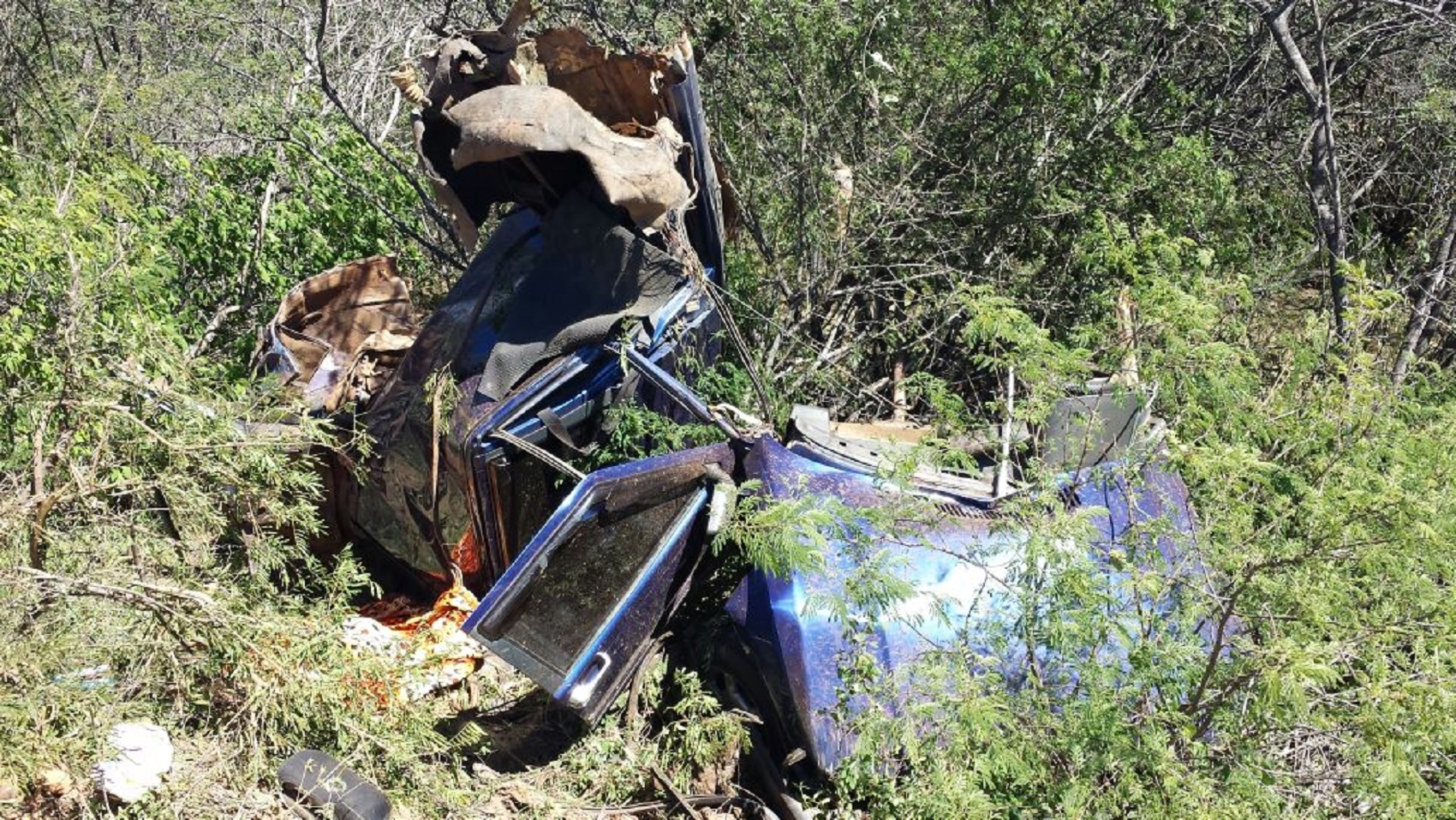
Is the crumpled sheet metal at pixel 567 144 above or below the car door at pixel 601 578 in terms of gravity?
above

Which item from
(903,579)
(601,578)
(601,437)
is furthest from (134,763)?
(903,579)

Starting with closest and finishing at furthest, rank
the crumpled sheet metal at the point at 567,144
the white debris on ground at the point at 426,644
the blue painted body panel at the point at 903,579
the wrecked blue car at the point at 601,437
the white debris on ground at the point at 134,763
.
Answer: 1. the blue painted body panel at the point at 903,579
2. the white debris on ground at the point at 134,763
3. the wrecked blue car at the point at 601,437
4. the white debris on ground at the point at 426,644
5. the crumpled sheet metal at the point at 567,144

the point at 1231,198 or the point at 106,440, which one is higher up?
the point at 1231,198

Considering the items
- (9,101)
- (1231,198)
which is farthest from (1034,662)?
(9,101)

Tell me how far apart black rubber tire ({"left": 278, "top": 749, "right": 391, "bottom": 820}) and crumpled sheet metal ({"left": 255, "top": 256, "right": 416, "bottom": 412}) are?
2.00m

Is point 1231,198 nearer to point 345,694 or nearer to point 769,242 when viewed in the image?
point 769,242

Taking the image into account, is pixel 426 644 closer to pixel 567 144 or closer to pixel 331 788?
pixel 331 788

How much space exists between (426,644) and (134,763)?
1186mm

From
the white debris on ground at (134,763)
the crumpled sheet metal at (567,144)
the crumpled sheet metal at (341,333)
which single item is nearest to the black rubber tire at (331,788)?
the white debris on ground at (134,763)

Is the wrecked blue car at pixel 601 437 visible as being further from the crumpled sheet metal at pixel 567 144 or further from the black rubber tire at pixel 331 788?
the black rubber tire at pixel 331 788

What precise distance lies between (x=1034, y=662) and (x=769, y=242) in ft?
13.2

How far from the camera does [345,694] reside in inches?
176

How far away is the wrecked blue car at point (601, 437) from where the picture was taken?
4137 mm

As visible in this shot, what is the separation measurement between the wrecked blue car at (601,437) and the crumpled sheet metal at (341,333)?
14mm
